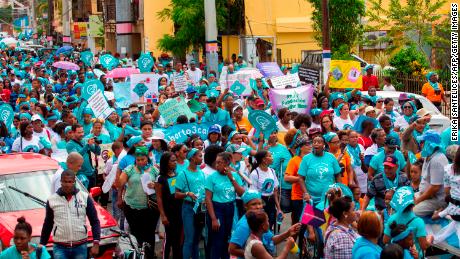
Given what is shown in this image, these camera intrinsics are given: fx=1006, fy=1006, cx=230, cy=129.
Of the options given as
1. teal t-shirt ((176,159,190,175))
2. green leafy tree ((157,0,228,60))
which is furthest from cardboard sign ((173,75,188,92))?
green leafy tree ((157,0,228,60))

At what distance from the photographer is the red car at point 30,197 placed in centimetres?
1066

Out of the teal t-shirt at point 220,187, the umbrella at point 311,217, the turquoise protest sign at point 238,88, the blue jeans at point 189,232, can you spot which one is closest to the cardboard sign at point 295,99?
the turquoise protest sign at point 238,88

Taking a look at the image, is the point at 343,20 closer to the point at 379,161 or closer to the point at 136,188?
the point at 379,161

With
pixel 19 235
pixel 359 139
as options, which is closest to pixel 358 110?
pixel 359 139

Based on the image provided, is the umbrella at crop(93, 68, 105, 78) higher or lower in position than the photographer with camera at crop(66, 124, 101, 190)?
higher

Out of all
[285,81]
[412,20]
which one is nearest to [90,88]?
[285,81]

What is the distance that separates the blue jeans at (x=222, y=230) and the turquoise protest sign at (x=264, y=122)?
3.02 m

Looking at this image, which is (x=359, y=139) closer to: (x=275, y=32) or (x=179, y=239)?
(x=179, y=239)

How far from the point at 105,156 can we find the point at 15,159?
2.70 meters

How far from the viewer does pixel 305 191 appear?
38.4 feet

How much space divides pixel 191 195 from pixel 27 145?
4.58m

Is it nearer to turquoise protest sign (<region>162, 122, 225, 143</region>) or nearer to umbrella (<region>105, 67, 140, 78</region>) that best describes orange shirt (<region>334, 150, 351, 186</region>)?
turquoise protest sign (<region>162, 122, 225, 143</region>)

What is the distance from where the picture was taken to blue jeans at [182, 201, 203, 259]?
11555 mm

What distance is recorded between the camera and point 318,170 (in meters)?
11.6
